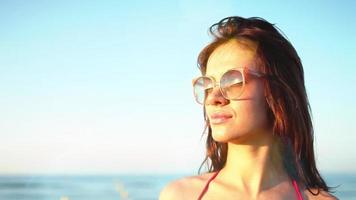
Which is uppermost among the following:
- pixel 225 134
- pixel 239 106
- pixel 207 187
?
pixel 239 106

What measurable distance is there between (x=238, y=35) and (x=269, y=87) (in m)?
0.35

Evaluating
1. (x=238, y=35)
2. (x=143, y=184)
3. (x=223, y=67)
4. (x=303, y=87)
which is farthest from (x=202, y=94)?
(x=143, y=184)

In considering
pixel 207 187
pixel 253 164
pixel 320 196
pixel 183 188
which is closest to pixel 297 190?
pixel 320 196

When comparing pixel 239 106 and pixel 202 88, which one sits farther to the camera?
pixel 202 88

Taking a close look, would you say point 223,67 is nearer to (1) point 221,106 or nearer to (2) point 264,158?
(1) point 221,106

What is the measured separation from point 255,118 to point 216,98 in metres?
0.23

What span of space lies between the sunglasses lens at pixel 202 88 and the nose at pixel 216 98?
0.07 metres

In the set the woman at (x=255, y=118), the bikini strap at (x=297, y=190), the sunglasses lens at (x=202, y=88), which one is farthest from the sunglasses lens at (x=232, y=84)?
the bikini strap at (x=297, y=190)

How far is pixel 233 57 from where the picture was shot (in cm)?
246

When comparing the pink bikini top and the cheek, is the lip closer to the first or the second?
the cheek

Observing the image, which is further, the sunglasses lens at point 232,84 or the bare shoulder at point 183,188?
the bare shoulder at point 183,188

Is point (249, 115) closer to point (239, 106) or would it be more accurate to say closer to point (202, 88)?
point (239, 106)

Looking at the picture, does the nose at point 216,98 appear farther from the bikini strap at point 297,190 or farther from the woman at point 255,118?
the bikini strap at point 297,190

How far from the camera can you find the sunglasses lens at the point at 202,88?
2504 mm
